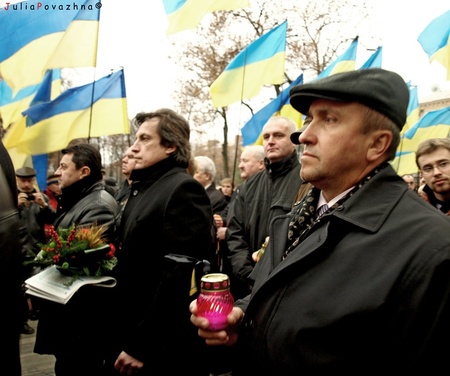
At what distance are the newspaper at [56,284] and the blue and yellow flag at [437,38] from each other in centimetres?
540

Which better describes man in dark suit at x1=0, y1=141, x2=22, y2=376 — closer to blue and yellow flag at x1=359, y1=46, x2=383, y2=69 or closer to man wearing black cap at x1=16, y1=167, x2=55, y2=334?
man wearing black cap at x1=16, y1=167, x2=55, y2=334

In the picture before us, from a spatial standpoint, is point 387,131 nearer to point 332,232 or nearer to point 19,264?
point 332,232

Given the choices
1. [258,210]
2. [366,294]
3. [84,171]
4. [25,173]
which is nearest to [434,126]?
[258,210]

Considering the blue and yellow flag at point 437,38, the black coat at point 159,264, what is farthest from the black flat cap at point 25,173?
the blue and yellow flag at point 437,38

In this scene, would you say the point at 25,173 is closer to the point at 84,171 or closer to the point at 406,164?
the point at 84,171

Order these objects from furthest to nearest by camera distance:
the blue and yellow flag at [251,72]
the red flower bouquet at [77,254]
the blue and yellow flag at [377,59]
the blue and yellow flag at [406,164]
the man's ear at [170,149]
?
the blue and yellow flag at [406,164] < the blue and yellow flag at [377,59] < the blue and yellow flag at [251,72] < the man's ear at [170,149] < the red flower bouquet at [77,254]

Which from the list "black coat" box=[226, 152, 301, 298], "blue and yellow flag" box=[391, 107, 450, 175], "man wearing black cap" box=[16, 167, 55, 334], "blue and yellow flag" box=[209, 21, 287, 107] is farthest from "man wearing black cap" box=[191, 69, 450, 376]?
"blue and yellow flag" box=[391, 107, 450, 175]

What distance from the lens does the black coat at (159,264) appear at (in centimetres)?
231

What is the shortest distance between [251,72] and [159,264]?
4.51 m

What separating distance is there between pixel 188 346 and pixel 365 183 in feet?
4.92

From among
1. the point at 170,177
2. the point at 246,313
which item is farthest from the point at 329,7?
the point at 246,313

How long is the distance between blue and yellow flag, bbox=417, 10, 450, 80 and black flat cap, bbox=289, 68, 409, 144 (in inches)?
195

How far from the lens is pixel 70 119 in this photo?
216 inches

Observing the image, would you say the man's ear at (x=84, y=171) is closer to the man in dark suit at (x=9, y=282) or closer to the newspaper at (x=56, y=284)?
the newspaper at (x=56, y=284)
